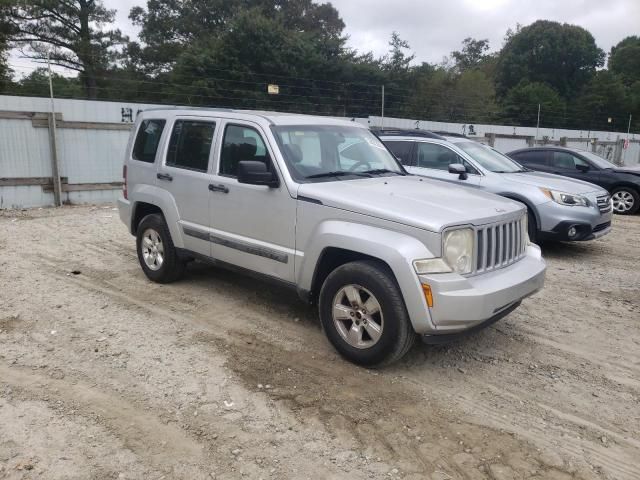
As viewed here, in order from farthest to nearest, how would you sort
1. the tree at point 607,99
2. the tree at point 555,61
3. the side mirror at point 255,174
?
the tree at point 555,61 → the tree at point 607,99 → the side mirror at point 255,174

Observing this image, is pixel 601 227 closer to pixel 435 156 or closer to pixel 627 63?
pixel 435 156

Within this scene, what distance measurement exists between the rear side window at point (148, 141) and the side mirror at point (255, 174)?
196 centimetres

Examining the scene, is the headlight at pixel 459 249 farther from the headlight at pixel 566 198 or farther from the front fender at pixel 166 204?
the headlight at pixel 566 198

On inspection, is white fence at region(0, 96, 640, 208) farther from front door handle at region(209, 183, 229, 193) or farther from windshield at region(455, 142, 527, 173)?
windshield at region(455, 142, 527, 173)

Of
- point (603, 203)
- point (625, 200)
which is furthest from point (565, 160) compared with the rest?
point (603, 203)

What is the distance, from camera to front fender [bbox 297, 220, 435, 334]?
364cm

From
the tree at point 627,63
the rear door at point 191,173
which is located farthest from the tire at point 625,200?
the tree at point 627,63

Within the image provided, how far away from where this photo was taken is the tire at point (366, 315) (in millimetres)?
3768

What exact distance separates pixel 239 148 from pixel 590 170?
9.73 meters

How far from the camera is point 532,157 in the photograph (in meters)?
12.1

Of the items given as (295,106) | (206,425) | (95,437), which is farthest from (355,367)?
(295,106)

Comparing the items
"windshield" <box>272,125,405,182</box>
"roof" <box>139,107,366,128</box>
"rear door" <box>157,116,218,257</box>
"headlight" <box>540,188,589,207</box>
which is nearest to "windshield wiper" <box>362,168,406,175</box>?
"windshield" <box>272,125,405,182</box>

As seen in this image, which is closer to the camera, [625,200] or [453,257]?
[453,257]

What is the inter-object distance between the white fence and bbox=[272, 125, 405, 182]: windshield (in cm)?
771
